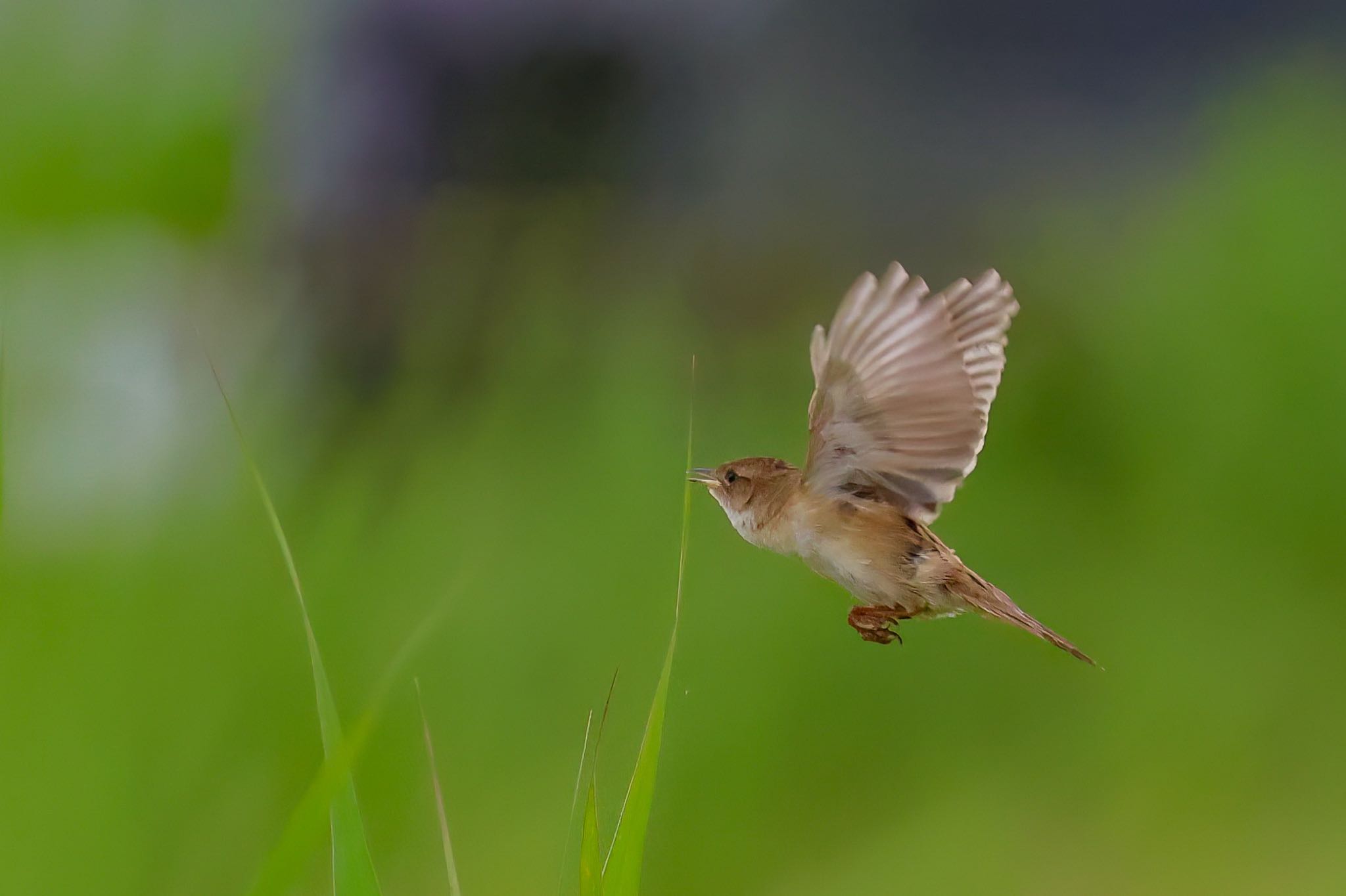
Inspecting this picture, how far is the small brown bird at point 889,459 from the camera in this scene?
0.46 m

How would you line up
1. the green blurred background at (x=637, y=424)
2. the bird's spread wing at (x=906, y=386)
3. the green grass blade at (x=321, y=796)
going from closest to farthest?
the green grass blade at (x=321, y=796) < the bird's spread wing at (x=906, y=386) < the green blurred background at (x=637, y=424)

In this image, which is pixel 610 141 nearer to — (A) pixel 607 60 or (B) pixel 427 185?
(A) pixel 607 60

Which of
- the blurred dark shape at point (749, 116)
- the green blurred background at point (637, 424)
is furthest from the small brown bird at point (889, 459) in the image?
the blurred dark shape at point (749, 116)

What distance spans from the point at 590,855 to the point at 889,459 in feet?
0.73

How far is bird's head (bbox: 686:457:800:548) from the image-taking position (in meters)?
0.52

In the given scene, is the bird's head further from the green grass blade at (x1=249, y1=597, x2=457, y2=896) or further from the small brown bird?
the green grass blade at (x1=249, y1=597, x2=457, y2=896)

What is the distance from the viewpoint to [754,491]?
536 mm

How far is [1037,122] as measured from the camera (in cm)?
141

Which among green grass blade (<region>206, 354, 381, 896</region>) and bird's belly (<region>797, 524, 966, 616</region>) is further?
bird's belly (<region>797, 524, 966, 616</region>)

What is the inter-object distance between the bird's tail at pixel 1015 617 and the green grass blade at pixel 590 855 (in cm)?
19

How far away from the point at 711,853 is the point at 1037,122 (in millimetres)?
996

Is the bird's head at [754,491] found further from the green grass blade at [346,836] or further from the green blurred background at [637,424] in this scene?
the green blurred background at [637,424]

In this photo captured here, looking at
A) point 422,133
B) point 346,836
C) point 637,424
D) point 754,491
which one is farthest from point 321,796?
point 422,133

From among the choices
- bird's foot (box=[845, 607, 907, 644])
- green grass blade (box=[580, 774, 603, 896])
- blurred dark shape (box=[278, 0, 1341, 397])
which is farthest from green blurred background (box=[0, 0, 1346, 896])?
green grass blade (box=[580, 774, 603, 896])
